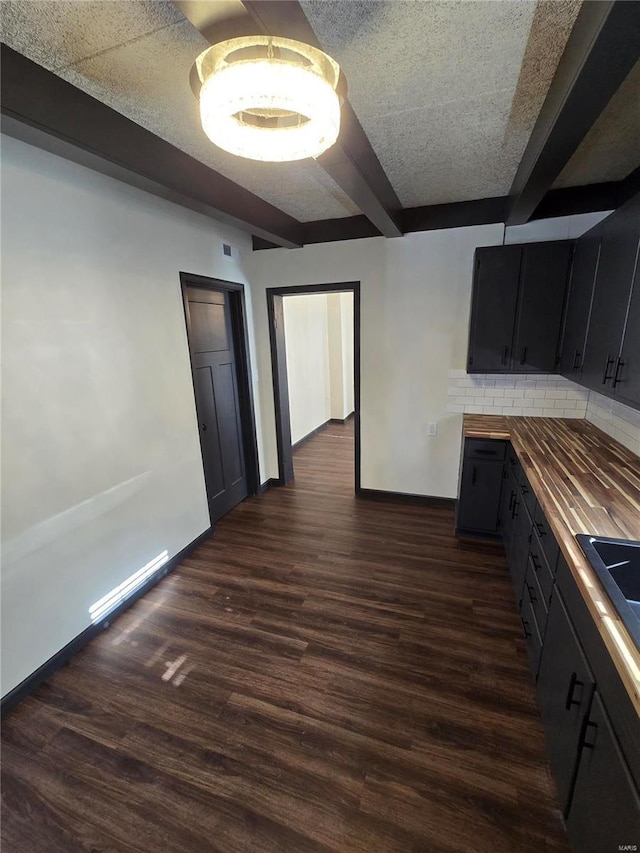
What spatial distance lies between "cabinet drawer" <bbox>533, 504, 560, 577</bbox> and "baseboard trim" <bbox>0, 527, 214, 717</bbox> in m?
2.54

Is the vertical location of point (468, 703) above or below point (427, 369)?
below

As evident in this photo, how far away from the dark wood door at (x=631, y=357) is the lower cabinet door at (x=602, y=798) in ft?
4.49

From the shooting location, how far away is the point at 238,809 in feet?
4.55

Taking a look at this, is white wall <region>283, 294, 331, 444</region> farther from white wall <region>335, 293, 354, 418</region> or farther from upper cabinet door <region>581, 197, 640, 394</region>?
upper cabinet door <region>581, 197, 640, 394</region>

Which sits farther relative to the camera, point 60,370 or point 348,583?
point 348,583

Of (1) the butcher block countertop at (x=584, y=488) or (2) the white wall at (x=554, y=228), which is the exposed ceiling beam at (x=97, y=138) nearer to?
(2) the white wall at (x=554, y=228)

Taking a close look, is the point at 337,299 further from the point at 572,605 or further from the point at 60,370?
the point at 572,605

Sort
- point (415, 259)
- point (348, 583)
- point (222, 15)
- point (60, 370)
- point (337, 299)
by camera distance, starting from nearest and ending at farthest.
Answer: point (222, 15)
point (60, 370)
point (348, 583)
point (415, 259)
point (337, 299)

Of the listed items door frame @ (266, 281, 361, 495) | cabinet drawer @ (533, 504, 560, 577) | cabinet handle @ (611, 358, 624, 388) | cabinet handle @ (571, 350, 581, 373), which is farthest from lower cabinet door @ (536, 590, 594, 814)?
door frame @ (266, 281, 361, 495)

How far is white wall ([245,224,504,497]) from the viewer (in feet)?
10.3

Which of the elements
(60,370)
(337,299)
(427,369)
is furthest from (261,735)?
(337,299)

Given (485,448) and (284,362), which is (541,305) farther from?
(284,362)

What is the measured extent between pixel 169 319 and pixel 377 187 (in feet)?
5.53

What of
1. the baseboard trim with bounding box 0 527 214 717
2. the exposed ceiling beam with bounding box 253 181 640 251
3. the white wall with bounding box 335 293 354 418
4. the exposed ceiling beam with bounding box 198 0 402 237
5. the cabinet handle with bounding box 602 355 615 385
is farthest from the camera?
the white wall with bounding box 335 293 354 418
